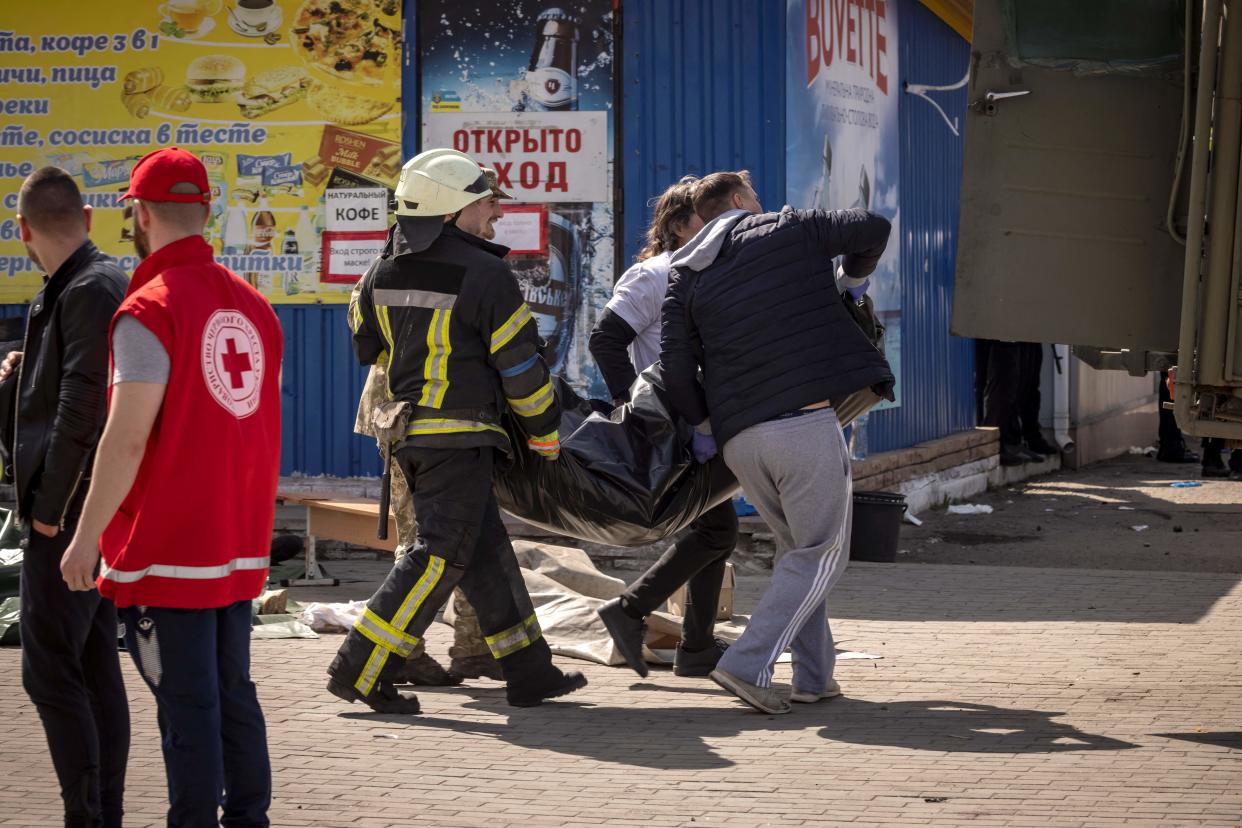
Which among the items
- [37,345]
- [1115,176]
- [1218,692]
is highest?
[1115,176]

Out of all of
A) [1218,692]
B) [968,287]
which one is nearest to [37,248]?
[968,287]

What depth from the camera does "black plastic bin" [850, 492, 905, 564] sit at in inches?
402

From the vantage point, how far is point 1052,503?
14164 millimetres

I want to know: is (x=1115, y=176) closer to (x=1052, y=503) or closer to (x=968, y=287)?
(x=968, y=287)

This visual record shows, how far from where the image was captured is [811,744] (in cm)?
596

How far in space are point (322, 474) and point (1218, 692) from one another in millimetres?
6317

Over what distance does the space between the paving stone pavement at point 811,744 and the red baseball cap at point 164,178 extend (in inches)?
76.0

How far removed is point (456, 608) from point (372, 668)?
95cm

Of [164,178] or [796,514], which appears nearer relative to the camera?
[164,178]

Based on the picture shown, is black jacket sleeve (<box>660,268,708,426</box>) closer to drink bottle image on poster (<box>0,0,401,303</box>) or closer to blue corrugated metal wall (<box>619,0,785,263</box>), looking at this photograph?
blue corrugated metal wall (<box>619,0,785,263</box>)

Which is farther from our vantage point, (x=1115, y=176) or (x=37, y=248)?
(x=1115, y=176)

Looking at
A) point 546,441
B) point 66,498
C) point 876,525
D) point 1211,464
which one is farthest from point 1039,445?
point 66,498

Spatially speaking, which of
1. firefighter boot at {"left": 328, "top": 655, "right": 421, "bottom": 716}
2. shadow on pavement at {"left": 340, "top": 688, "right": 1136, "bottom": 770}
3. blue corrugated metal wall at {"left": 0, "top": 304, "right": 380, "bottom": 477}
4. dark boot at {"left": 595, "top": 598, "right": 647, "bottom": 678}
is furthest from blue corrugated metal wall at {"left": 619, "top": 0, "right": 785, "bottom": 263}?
firefighter boot at {"left": 328, "top": 655, "right": 421, "bottom": 716}

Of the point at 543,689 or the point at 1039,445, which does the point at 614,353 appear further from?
the point at 1039,445
